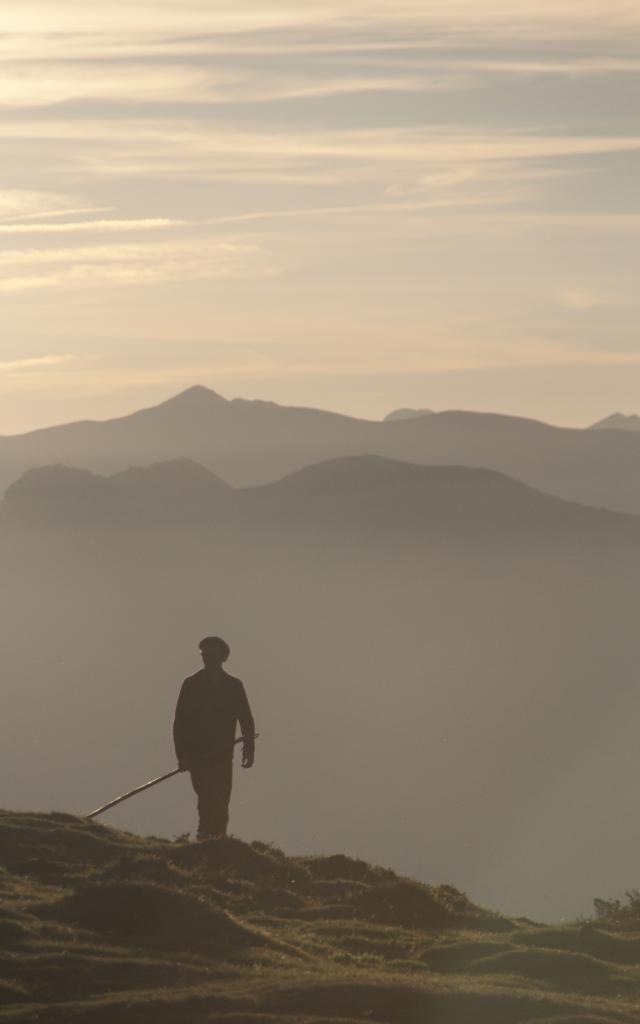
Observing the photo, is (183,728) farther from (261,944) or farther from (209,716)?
(261,944)

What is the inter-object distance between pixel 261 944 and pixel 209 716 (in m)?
5.83

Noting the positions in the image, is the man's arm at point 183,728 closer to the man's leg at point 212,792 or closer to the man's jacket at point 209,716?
the man's jacket at point 209,716

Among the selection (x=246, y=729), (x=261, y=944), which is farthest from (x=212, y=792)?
(x=261, y=944)

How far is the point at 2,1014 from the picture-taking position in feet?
37.3

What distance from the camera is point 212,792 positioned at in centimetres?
1986

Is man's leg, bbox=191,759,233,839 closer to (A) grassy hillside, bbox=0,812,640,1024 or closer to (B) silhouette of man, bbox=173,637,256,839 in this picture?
(B) silhouette of man, bbox=173,637,256,839

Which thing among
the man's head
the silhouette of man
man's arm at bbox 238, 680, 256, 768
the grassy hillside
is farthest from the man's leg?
the man's head

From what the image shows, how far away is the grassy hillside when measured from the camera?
11922 mm

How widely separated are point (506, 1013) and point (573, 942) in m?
4.06

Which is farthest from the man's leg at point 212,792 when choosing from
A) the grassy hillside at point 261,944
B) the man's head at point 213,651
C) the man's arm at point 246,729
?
the man's head at point 213,651

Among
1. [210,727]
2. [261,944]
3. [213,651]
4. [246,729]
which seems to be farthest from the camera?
[210,727]

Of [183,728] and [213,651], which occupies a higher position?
[213,651]

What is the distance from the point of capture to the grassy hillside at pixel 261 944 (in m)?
11.9

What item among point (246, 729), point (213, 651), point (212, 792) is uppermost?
point (213, 651)
